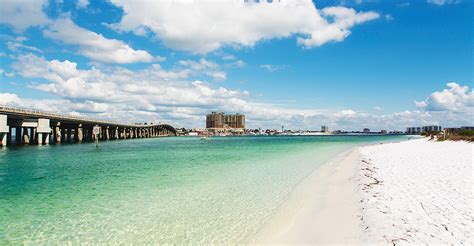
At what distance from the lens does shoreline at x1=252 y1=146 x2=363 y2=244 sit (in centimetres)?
868

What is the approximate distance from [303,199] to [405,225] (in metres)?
5.66

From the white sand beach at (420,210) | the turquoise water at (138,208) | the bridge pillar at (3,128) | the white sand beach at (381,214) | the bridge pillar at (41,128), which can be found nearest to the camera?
the white sand beach at (420,210)

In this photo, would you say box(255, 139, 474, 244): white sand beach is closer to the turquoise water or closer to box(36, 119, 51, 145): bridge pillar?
the turquoise water

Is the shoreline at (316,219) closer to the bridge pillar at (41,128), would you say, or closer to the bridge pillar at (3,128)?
the bridge pillar at (3,128)

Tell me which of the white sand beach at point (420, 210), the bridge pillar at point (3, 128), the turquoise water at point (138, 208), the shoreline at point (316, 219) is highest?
the bridge pillar at point (3, 128)

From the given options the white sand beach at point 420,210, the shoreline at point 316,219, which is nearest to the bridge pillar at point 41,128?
the shoreline at point 316,219

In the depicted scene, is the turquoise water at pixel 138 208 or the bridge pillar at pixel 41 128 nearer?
the turquoise water at pixel 138 208

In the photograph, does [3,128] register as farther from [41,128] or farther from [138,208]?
[138,208]

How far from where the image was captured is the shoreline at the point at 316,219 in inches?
342

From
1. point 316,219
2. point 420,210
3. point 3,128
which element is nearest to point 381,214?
point 420,210

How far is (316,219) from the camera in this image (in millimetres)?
10555

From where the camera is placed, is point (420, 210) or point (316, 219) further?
point (316, 219)

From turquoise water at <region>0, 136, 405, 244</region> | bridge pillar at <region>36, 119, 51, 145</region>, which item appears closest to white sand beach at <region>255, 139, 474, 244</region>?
turquoise water at <region>0, 136, 405, 244</region>

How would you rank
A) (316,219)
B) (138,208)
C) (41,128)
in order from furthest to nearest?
(41,128) → (138,208) → (316,219)
